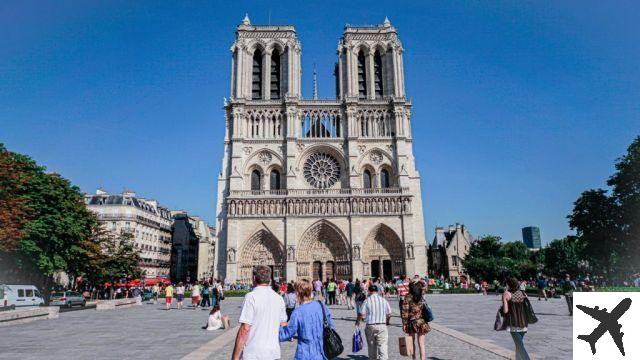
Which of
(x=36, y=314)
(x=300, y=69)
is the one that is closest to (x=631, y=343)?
(x=36, y=314)

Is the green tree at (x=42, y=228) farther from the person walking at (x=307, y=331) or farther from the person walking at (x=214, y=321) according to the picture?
the person walking at (x=307, y=331)

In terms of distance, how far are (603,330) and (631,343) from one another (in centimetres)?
42

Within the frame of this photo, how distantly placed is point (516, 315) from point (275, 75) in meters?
45.5

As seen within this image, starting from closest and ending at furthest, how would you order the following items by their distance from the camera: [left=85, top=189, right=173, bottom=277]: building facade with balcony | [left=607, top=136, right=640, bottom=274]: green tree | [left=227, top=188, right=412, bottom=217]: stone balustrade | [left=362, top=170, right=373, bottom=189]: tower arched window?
[left=607, top=136, right=640, bottom=274]: green tree < [left=227, top=188, right=412, bottom=217]: stone balustrade < [left=362, top=170, right=373, bottom=189]: tower arched window < [left=85, top=189, right=173, bottom=277]: building facade with balcony

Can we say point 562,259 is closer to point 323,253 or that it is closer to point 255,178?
point 323,253

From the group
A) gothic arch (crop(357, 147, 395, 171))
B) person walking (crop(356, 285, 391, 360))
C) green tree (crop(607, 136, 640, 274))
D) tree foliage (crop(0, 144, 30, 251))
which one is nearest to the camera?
person walking (crop(356, 285, 391, 360))

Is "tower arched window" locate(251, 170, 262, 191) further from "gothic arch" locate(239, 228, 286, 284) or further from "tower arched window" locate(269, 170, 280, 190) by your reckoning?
"gothic arch" locate(239, 228, 286, 284)

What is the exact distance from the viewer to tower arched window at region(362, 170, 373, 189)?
4731 cm

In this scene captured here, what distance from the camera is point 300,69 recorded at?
49.7m

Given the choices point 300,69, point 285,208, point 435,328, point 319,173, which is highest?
point 300,69

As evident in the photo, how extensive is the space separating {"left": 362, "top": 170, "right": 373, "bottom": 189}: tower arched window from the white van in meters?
30.7

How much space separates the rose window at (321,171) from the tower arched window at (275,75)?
27.3 ft

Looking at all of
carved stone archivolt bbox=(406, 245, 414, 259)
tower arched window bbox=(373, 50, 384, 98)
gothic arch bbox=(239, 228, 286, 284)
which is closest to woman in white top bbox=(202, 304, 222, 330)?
gothic arch bbox=(239, 228, 286, 284)

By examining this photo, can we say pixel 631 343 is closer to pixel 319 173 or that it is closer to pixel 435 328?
pixel 435 328
